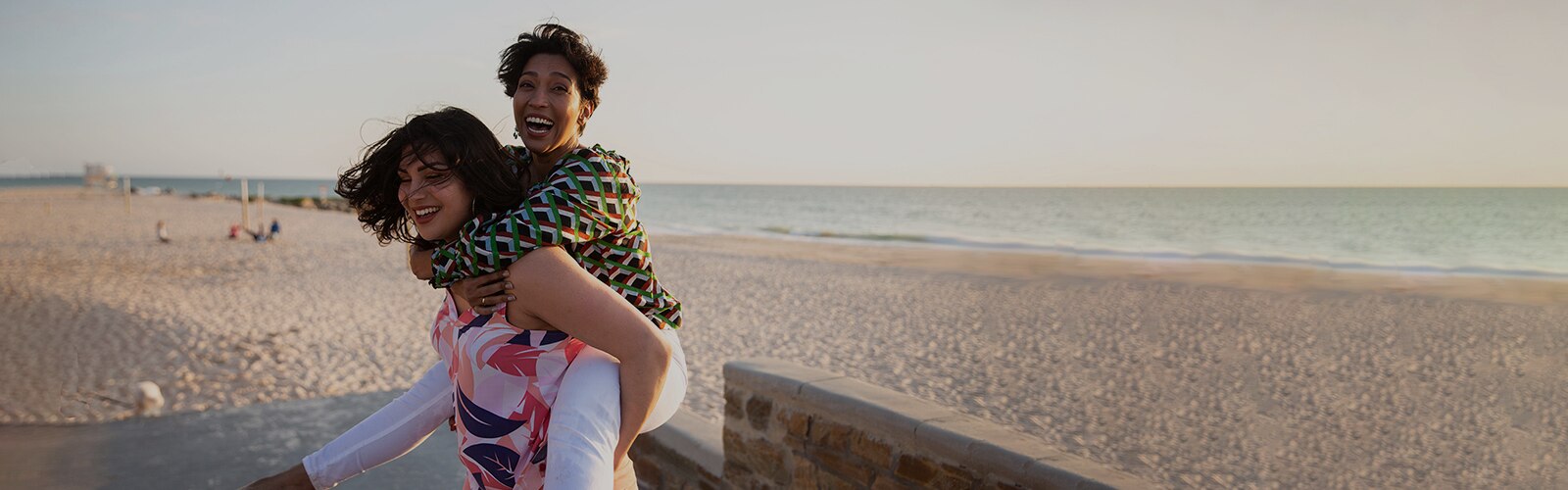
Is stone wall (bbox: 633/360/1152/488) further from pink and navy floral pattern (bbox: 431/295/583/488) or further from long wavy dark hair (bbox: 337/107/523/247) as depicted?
long wavy dark hair (bbox: 337/107/523/247)

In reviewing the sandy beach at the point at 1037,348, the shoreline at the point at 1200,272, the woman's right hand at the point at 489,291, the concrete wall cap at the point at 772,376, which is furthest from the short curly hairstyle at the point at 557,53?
the shoreline at the point at 1200,272

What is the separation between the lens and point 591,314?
147 centimetres

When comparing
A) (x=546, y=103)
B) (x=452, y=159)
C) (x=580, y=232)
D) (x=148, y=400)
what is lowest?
(x=148, y=400)

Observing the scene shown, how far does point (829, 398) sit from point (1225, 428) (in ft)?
19.5

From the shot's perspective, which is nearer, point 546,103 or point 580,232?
point 580,232

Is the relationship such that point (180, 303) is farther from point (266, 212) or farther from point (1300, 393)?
point (266, 212)

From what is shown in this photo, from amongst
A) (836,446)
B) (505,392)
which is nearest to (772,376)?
(836,446)

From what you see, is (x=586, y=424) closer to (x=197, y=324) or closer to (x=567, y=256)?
(x=567, y=256)

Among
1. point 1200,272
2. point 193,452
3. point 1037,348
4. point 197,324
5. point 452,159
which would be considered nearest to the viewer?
point 452,159

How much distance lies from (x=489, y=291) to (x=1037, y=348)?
10.4m

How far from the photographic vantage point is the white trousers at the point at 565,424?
146 cm

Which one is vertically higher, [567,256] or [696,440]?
[567,256]

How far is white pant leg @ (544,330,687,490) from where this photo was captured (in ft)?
4.76

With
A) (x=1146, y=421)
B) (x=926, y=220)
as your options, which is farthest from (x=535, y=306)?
(x=926, y=220)
